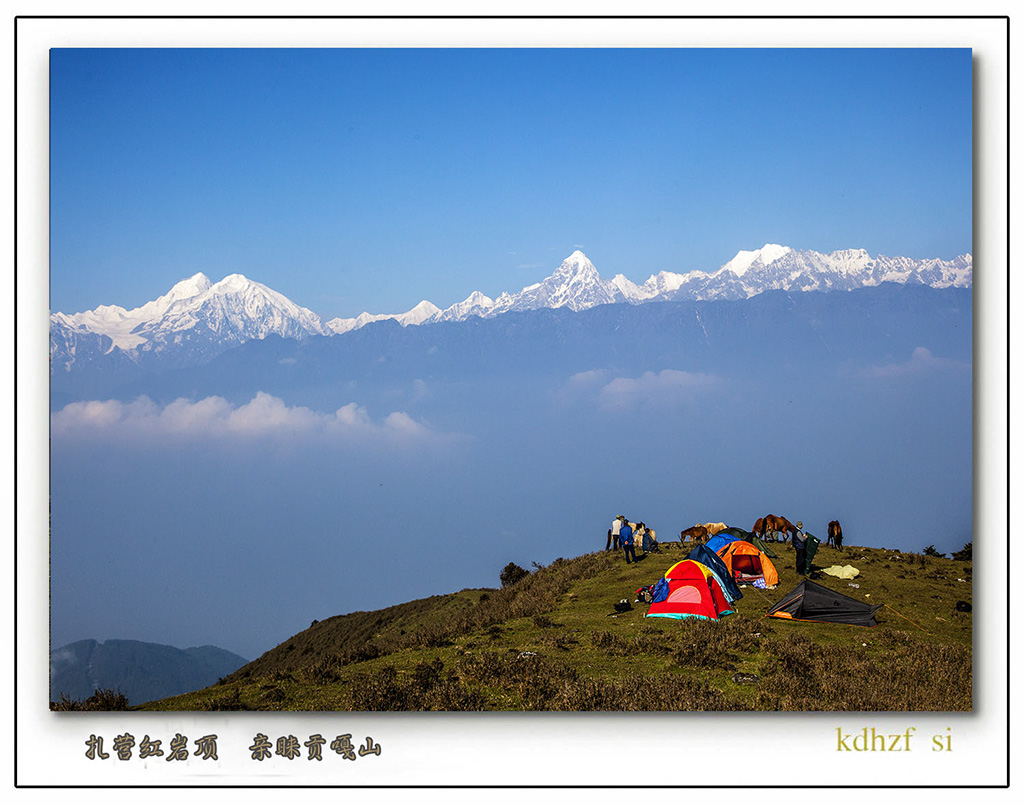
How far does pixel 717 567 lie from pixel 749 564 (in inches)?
25.0

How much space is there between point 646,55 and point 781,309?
525cm

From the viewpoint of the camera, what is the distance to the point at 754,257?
12320mm

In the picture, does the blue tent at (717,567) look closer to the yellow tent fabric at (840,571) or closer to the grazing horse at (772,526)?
the grazing horse at (772,526)

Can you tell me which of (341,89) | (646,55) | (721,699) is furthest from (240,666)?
(646,55)

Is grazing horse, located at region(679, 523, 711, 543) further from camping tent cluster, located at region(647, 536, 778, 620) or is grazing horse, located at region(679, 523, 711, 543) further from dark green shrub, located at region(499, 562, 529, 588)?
dark green shrub, located at region(499, 562, 529, 588)

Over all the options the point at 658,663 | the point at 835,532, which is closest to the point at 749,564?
the point at 835,532

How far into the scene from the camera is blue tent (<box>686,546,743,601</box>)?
1232cm

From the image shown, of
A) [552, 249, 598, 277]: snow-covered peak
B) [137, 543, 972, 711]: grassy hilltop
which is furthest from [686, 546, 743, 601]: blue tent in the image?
[552, 249, 598, 277]: snow-covered peak

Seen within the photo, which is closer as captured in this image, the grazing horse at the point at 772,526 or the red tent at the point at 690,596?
the red tent at the point at 690,596

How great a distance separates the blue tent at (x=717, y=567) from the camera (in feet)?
40.4

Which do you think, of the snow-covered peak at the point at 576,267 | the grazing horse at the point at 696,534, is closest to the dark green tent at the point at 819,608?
the grazing horse at the point at 696,534

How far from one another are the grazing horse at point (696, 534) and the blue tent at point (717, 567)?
437 millimetres
